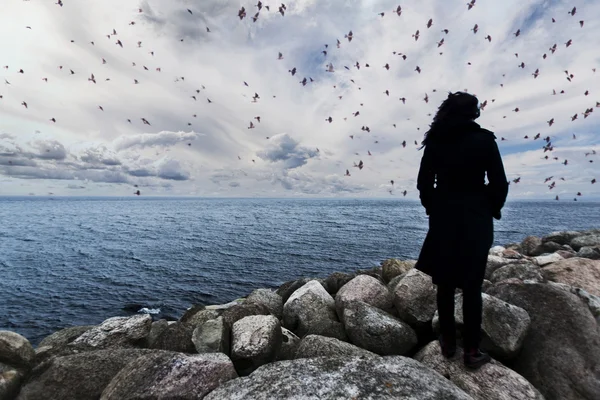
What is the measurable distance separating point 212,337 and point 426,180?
5045 millimetres

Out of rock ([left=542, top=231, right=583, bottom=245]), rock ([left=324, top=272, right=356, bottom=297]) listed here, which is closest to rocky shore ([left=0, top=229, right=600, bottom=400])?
rock ([left=324, top=272, right=356, bottom=297])

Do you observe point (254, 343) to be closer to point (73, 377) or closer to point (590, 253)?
point (73, 377)

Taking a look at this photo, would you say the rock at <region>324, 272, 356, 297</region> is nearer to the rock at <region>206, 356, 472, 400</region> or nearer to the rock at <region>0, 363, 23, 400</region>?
the rock at <region>206, 356, 472, 400</region>

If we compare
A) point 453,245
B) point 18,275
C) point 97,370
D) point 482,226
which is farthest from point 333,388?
point 18,275

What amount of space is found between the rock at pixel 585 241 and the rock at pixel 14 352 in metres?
25.1

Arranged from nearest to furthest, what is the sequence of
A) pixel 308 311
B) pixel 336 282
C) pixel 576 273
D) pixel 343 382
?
pixel 343 382 < pixel 576 273 < pixel 308 311 < pixel 336 282

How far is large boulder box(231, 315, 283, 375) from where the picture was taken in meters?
5.66

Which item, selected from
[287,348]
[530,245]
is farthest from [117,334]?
[530,245]

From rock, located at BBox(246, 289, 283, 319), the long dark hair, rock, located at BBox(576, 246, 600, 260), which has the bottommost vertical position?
rock, located at BBox(246, 289, 283, 319)

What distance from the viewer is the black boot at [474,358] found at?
424cm

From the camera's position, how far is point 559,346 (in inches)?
185

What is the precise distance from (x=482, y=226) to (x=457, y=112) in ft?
5.14

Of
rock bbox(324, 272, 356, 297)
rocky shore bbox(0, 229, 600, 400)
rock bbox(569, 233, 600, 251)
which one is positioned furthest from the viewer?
rock bbox(569, 233, 600, 251)

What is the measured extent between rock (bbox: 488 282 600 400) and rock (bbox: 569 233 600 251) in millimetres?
17420
